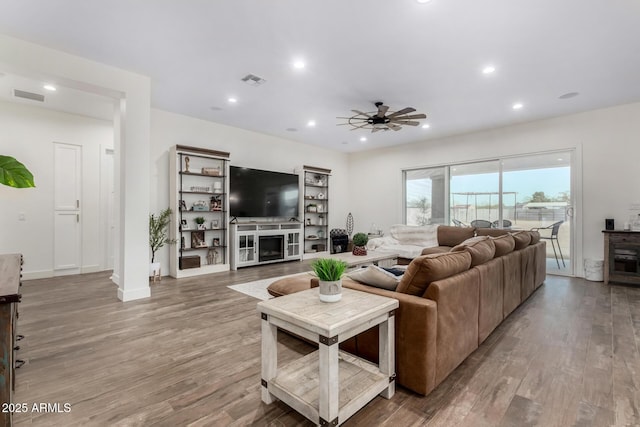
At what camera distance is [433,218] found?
7.21m

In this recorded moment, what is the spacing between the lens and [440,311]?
1.86 meters

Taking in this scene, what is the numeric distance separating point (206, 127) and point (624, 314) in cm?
677

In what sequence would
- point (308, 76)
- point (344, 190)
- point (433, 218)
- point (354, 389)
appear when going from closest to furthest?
point (354, 389) < point (308, 76) < point (433, 218) < point (344, 190)

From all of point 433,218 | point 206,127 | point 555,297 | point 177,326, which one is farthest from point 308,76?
point 433,218

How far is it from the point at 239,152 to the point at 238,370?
16.4 ft

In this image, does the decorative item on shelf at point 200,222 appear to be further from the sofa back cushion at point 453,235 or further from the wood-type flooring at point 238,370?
the sofa back cushion at point 453,235

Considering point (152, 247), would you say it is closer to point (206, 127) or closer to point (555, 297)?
point (206, 127)

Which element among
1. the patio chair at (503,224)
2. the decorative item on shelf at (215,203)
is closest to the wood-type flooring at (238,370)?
the decorative item on shelf at (215,203)

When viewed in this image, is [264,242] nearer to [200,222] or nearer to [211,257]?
[211,257]

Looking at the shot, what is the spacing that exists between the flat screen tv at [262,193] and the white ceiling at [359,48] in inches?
63.7

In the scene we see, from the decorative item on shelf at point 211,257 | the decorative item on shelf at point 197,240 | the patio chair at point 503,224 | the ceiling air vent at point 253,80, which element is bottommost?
the decorative item on shelf at point 211,257

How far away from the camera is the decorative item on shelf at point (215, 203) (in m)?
5.72

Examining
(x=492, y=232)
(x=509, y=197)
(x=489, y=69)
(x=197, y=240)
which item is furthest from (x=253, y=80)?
(x=509, y=197)

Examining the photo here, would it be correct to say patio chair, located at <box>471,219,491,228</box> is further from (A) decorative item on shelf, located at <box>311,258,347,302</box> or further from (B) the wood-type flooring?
(A) decorative item on shelf, located at <box>311,258,347,302</box>
